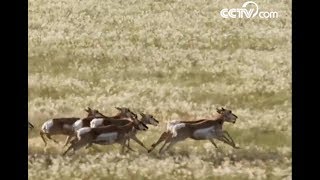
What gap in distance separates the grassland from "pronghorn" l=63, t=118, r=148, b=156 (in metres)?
0.12

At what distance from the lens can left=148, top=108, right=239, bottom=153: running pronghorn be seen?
10188 mm

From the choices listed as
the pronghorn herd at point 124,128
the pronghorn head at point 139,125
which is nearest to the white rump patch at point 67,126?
the pronghorn herd at point 124,128

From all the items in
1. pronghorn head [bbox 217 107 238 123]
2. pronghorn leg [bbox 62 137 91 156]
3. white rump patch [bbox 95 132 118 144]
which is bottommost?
pronghorn leg [bbox 62 137 91 156]

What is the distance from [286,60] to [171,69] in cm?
183

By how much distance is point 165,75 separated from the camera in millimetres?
10391

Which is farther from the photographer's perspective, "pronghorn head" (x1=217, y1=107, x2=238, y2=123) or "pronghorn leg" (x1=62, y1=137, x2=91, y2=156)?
"pronghorn head" (x1=217, y1=107, x2=238, y2=123)

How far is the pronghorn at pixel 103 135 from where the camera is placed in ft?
33.1

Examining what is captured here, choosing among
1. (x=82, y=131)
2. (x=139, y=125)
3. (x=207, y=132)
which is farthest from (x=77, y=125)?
(x=207, y=132)

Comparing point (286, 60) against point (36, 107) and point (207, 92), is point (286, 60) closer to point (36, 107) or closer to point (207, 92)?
point (207, 92)

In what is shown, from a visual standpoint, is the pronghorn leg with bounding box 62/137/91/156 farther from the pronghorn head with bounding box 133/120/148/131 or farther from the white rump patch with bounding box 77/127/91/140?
the pronghorn head with bounding box 133/120/148/131

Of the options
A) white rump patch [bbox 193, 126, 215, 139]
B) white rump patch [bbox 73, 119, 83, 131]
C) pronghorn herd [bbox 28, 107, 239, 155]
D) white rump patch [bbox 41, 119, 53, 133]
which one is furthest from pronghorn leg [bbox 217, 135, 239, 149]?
white rump patch [bbox 41, 119, 53, 133]

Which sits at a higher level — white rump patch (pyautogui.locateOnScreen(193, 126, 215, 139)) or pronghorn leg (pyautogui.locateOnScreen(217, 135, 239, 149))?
white rump patch (pyautogui.locateOnScreen(193, 126, 215, 139))

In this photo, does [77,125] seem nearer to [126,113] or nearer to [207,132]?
[126,113]

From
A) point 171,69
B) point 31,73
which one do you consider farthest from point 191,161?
point 31,73
